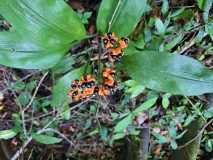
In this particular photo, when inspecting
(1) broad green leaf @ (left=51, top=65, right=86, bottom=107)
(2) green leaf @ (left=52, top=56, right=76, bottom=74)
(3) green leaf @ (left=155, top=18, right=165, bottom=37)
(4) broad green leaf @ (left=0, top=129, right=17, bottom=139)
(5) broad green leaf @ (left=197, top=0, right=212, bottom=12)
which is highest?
(5) broad green leaf @ (left=197, top=0, right=212, bottom=12)

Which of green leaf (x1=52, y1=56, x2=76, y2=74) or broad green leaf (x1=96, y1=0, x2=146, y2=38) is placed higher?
broad green leaf (x1=96, y1=0, x2=146, y2=38)

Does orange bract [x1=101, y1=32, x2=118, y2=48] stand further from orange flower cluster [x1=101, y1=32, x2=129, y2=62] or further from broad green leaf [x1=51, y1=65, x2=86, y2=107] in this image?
broad green leaf [x1=51, y1=65, x2=86, y2=107]

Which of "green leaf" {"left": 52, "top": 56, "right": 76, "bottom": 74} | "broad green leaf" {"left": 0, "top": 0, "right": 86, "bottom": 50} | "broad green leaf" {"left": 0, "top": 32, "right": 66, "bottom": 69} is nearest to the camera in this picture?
"broad green leaf" {"left": 0, "top": 0, "right": 86, "bottom": 50}

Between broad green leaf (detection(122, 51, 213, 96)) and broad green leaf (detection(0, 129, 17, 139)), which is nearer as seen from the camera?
broad green leaf (detection(122, 51, 213, 96))

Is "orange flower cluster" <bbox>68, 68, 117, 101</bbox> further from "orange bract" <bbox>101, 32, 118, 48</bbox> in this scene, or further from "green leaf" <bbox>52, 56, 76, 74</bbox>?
"green leaf" <bbox>52, 56, 76, 74</bbox>

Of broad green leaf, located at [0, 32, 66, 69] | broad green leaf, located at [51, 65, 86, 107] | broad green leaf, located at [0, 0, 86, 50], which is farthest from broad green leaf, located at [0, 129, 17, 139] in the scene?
broad green leaf, located at [0, 0, 86, 50]

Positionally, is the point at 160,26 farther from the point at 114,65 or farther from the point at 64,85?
the point at 64,85

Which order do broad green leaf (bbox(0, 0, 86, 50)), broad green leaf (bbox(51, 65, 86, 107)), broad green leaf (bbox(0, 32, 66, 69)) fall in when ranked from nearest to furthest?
broad green leaf (bbox(0, 0, 86, 50))
broad green leaf (bbox(0, 32, 66, 69))
broad green leaf (bbox(51, 65, 86, 107))
